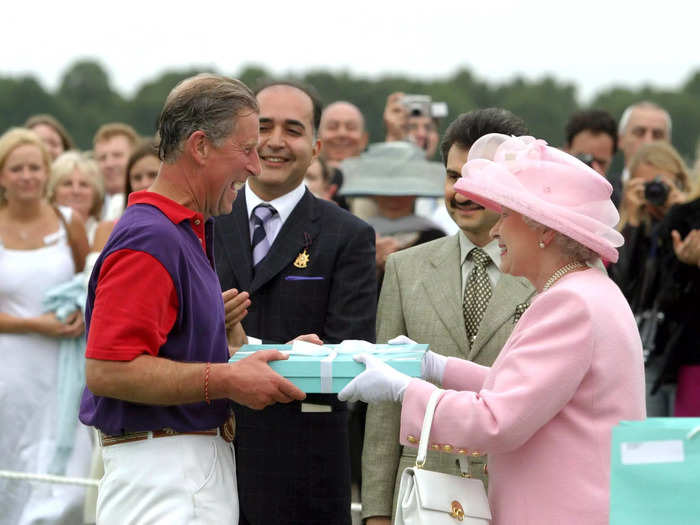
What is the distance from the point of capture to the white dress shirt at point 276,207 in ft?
15.9

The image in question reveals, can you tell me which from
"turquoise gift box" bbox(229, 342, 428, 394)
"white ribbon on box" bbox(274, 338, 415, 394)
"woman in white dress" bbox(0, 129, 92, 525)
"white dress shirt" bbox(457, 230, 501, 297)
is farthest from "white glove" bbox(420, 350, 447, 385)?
"woman in white dress" bbox(0, 129, 92, 525)

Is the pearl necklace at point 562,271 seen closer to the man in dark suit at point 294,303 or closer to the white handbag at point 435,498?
the white handbag at point 435,498

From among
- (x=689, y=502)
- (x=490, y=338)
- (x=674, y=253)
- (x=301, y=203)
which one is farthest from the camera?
(x=674, y=253)

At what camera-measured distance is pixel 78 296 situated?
7586 millimetres

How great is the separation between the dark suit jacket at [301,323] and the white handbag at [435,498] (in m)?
0.99

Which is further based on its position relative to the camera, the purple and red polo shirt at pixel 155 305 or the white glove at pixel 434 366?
the white glove at pixel 434 366

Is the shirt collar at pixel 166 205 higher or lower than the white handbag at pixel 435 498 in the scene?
higher

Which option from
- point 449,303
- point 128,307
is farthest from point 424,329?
point 128,307

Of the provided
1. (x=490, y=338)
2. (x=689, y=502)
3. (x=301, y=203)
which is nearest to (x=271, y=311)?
(x=301, y=203)

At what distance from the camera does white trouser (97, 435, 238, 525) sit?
3.65 m

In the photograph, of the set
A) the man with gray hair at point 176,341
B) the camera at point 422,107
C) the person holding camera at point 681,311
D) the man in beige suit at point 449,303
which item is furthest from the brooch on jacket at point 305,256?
the camera at point 422,107

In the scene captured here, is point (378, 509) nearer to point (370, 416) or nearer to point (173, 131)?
point (370, 416)

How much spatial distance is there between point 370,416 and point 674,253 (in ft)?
9.74

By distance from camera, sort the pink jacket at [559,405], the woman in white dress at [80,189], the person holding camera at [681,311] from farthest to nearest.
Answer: the woman in white dress at [80,189]
the person holding camera at [681,311]
the pink jacket at [559,405]
